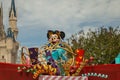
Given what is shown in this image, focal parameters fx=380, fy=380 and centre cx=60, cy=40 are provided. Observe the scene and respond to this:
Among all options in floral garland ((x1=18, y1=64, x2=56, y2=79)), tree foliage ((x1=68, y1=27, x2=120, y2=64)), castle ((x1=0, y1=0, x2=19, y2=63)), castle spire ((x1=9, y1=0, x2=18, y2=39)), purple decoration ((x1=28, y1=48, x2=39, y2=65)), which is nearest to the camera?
floral garland ((x1=18, y1=64, x2=56, y2=79))

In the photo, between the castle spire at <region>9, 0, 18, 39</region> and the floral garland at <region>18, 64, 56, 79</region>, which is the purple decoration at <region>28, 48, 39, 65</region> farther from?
the castle spire at <region>9, 0, 18, 39</region>

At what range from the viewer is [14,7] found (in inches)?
4934

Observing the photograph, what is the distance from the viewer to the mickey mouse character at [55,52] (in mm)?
13139

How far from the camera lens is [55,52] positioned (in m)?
13.4

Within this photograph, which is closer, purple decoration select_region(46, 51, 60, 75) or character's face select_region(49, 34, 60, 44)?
purple decoration select_region(46, 51, 60, 75)

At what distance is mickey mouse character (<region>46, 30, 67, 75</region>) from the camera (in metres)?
13.1

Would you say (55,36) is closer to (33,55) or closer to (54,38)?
(54,38)

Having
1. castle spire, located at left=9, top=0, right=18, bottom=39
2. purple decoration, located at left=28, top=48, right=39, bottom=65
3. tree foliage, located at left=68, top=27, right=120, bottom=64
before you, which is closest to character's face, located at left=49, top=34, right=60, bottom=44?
purple decoration, located at left=28, top=48, right=39, bottom=65

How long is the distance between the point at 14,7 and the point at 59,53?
114 metres

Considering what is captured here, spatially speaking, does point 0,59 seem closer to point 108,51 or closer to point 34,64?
point 108,51

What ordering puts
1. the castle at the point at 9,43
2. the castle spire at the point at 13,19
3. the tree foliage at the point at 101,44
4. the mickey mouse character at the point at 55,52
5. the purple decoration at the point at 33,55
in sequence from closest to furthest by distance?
the mickey mouse character at the point at 55,52
the purple decoration at the point at 33,55
the tree foliage at the point at 101,44
the castle at the point at 9,43
the castle spire at the point at 13,19

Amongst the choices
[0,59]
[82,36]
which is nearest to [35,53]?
[82,36]

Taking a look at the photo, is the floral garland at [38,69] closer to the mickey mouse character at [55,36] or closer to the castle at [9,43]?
the mickey mouse character at [55,36]

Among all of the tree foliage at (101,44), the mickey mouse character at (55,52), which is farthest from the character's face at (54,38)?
the tree foliage at (101,44)
